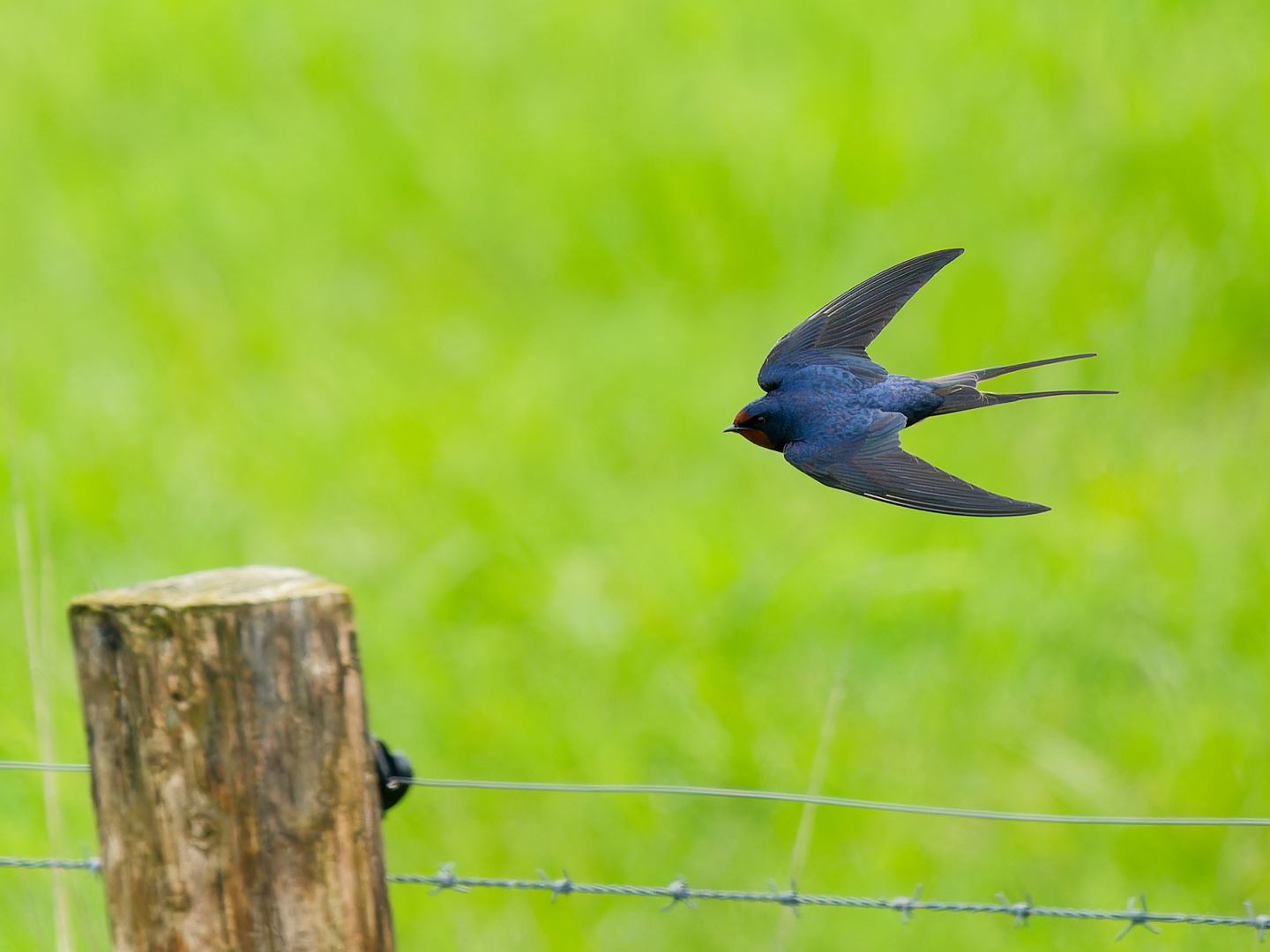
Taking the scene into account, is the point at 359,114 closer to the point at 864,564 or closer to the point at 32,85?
the point at 32,85

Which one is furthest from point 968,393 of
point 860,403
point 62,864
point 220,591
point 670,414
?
point 670,414

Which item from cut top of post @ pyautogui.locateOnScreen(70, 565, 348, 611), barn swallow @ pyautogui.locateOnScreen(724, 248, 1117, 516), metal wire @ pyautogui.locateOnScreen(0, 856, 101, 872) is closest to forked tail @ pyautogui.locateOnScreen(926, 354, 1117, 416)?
barn swallow @ pyautogui.locateOnScreen(724, 248, 1117, 516)

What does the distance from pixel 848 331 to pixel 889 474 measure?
0.26 meters

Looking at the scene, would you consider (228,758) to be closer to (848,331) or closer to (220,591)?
(220,591)

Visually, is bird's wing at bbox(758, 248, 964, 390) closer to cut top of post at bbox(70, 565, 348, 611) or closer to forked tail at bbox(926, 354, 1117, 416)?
forked tail at bbox(926, 354, 1117, 416)

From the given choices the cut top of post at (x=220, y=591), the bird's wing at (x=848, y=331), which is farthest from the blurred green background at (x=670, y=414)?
the bird's wing at (x=848, y=331)

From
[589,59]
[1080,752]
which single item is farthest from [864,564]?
[589,59]

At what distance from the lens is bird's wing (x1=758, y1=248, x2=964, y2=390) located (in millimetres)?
1122

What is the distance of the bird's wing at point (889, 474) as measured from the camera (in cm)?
84

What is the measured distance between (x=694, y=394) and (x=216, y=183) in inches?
152

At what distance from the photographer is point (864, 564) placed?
5.53 metres

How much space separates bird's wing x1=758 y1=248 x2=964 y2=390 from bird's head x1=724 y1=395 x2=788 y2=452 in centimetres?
8

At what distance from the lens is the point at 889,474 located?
942 mm

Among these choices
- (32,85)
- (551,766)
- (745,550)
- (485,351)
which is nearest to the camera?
(551,766)
